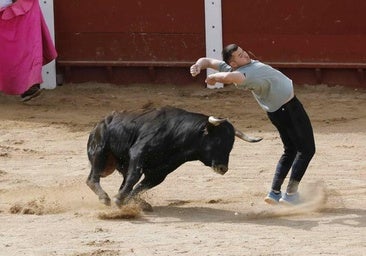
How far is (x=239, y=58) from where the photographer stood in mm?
6406

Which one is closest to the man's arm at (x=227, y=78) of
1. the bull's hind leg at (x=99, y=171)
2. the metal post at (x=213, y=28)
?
the bull's hind leg at (x=99, y=171)

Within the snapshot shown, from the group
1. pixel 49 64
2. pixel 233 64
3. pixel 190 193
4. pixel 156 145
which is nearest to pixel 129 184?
pixel 156 145

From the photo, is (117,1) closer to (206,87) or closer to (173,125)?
(206,87)

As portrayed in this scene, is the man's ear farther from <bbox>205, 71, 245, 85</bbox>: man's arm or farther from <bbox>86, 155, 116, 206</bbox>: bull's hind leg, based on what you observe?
<bbox>86, 155, 116, 206</bbox>: bull's hind leg

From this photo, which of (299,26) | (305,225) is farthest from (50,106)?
(305,225)

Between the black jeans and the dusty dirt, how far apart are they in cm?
21

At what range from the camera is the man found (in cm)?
639

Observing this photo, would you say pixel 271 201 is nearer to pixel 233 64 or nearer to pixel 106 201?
pixel 233 64

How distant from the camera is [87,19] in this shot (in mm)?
11492

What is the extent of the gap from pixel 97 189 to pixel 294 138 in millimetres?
1139

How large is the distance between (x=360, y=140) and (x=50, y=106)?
311cm

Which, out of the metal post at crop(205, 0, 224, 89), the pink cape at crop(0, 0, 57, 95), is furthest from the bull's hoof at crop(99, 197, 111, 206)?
the metal post at crop(205, 0, 224, 89)

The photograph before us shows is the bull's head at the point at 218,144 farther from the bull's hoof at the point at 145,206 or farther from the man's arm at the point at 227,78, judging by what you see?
the bull's hoof at the point at 145,206

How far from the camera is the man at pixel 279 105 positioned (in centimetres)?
639
